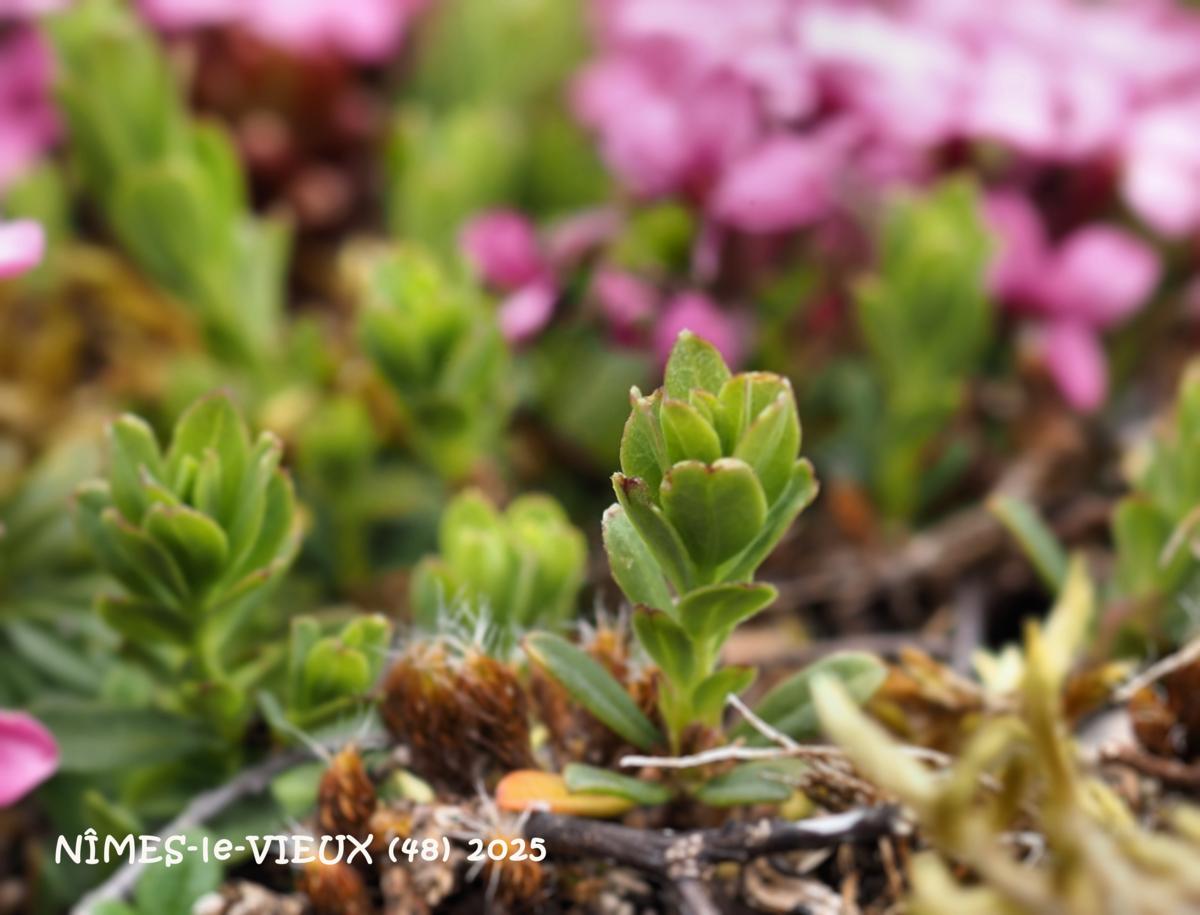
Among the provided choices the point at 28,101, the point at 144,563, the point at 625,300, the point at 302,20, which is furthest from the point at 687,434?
the point at 28,101

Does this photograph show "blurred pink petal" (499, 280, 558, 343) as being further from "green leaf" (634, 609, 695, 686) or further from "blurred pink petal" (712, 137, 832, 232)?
"green leaf" (634, 609, 695, 686)

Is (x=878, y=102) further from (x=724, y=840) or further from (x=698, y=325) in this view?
(x=724, y=840)

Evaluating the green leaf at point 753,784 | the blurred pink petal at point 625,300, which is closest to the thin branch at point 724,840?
the green leaf at point 753,784

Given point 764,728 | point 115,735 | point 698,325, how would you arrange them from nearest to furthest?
1. point 764,728
2. point 115,735
3. point 698,325

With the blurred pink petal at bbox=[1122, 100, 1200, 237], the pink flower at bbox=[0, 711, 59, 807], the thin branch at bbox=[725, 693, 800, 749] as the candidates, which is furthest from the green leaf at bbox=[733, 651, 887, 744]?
the blurred pink petal at bbox=[1122, 100, 1200, 237]

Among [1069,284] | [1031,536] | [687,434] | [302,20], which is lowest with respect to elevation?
[1031,536]

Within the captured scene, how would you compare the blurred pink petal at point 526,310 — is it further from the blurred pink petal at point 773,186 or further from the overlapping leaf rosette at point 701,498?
the overlapping leaf rosette at point 701,498
